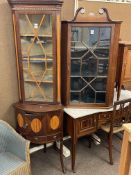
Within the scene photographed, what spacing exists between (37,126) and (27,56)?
0.75m

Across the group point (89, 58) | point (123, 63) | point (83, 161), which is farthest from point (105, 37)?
point (83, 161)

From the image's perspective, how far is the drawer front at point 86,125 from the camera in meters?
2.20

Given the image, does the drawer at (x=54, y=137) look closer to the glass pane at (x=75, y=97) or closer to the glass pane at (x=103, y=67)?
the glass pane at (x=75, y=97)

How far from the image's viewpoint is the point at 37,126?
2076mm

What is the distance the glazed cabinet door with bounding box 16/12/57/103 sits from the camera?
1923mm

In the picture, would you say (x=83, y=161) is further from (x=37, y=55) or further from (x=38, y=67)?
(x=37, y=55)

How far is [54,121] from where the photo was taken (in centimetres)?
213

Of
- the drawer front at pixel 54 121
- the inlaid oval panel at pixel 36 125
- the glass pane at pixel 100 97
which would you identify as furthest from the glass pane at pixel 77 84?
the inlaid oval panel at pixel 36 125

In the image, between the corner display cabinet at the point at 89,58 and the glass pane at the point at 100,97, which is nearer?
the corner display cabinet at the point at 89,58

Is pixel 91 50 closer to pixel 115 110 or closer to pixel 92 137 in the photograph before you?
pixel 115 110

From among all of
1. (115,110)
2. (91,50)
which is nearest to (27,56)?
(91,50)

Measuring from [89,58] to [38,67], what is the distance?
0.57 m

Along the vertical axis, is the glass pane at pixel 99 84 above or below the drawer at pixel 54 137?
above

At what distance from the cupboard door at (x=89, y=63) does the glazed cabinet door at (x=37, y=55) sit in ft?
0.81
